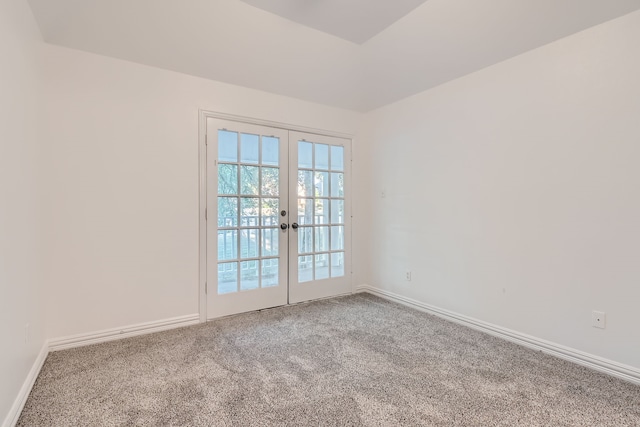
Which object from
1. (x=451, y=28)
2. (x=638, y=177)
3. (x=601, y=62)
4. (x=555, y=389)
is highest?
(x=451, y=28)

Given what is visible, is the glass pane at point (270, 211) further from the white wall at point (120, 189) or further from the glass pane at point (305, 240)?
the white wall at point (120, 189)

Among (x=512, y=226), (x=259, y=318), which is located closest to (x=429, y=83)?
(x=512, y=226)

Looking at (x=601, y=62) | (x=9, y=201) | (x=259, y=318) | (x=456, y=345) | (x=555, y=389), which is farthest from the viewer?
(x=259, y=318)

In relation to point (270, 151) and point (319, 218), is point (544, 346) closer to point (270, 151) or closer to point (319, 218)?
point (319, 218)

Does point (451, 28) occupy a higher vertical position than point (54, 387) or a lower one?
higher

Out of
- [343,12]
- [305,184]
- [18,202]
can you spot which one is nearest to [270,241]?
[305,184]

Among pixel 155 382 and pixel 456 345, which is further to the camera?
pixel 456 345

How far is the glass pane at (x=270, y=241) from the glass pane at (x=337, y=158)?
1113 millimetres

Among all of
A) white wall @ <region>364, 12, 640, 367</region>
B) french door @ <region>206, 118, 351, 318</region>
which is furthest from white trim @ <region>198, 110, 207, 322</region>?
white wall @ <region>364, 12, 640, 367</region>

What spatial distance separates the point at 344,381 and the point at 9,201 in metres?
2.11

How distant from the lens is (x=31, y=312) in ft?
6.29

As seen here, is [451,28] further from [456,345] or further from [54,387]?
[54,387]

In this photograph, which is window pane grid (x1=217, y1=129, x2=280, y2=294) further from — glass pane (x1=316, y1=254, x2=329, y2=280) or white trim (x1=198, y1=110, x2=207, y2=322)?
glass pane (x1=316, y1=254, x2=329, y2=280)

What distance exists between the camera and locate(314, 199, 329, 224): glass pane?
3.66m
